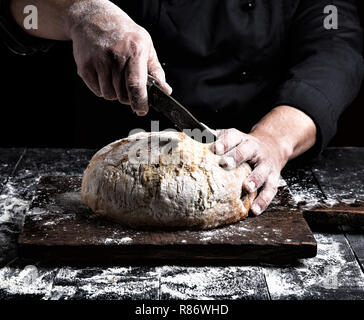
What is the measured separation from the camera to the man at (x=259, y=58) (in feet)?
6.31

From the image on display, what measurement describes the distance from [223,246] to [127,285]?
263 mm

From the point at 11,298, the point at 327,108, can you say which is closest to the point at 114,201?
the point at 11,298

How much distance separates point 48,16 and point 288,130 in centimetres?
90

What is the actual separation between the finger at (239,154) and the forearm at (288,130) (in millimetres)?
206

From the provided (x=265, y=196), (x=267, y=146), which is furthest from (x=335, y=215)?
(x=267, y=146)

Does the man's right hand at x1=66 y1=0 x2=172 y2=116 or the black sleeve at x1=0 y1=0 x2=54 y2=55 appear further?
the black sleeve at x1=0 y1=0 x2=54 y2=55

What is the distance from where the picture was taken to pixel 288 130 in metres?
1.92

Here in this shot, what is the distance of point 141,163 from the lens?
1511mm

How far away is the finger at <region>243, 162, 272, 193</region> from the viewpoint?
157cm

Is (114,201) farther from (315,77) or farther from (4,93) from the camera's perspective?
(4,93)

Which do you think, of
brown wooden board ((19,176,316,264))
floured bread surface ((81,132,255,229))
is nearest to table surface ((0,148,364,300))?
brown wooden board ((19,176,316,264))

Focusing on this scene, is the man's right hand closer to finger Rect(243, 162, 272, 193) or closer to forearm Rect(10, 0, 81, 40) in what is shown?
forearm Rect(10, 0, 81, 40)

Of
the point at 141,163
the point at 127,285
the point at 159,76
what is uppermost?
the point at 159,76

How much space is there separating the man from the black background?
0.74m
